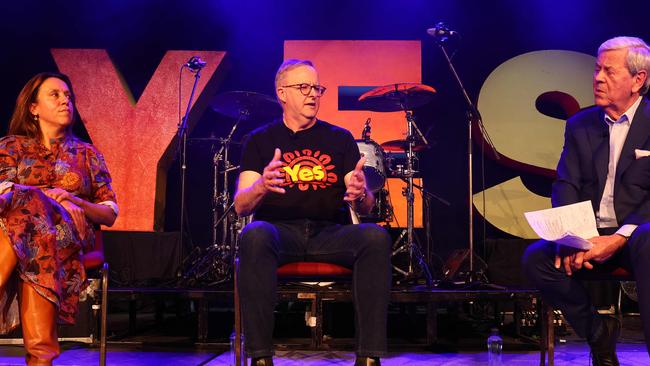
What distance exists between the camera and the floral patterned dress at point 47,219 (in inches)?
95.7

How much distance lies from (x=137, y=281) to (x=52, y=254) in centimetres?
284

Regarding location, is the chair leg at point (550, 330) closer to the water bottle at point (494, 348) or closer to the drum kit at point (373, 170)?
the water bottle at point (494, 348)

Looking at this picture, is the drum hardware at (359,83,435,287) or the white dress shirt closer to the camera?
the white dress shirt

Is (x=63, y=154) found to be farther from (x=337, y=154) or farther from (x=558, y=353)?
(x=558, y=353)

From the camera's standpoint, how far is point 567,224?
2.45 metres

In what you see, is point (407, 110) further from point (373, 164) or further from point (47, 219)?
point (47, 219)

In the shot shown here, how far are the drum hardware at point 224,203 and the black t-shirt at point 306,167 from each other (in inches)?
74.1

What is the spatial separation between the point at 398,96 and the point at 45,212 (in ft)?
10.3

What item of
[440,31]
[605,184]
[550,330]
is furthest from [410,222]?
[605,184]

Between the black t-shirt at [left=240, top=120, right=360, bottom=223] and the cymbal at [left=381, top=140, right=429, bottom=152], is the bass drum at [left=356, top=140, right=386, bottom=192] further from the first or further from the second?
the black t-shirt at [left=240, top=120, right=360, bottom=223]

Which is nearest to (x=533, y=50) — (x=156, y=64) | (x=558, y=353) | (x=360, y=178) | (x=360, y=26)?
(x=360, y=26)

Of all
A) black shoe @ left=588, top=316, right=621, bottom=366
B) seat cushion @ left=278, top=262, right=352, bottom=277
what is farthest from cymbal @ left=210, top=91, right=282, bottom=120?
black shoe @ left=588, top=316, right=621, bottom=366

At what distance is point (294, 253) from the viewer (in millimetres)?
2738

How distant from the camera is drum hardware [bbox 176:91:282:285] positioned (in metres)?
4.96
